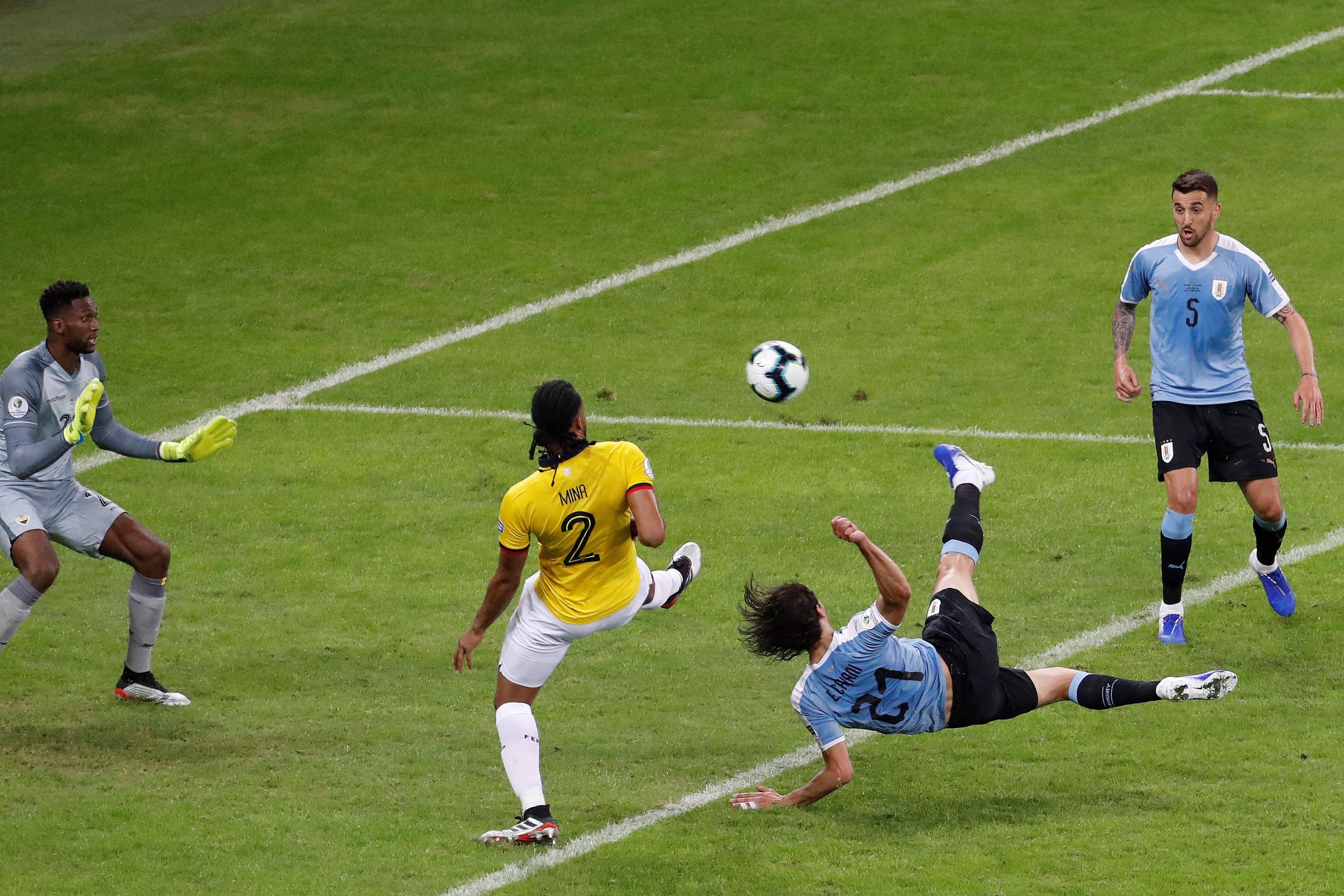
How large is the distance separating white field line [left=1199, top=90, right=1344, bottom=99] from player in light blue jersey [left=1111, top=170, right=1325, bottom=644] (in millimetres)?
12808

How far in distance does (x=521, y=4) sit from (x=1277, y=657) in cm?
1855

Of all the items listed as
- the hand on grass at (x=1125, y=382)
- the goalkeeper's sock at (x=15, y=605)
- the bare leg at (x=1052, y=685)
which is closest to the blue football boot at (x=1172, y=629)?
the hand on grass at (x=1125, y=382)

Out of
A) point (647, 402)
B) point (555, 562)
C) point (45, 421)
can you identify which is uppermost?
point (45, 421)

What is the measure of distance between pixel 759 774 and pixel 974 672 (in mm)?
1211

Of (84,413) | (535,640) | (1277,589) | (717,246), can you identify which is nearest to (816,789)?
(535,640)

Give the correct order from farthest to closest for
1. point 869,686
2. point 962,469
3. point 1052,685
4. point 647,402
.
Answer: point 647,402, point 962,469, point 1052,685, point 869,686

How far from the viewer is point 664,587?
8.38 meters

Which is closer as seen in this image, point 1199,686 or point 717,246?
point 1199,686

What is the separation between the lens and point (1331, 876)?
684cm

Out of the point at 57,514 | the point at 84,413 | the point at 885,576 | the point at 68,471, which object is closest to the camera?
the point at 885,576

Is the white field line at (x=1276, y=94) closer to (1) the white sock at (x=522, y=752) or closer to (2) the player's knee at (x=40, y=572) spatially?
(1) the white sock at (x=522, y=752)

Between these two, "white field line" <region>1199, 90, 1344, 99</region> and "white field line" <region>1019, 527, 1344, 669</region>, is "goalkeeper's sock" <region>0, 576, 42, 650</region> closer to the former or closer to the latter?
"white field line" <region>1019, 527, 1344, 669</region>

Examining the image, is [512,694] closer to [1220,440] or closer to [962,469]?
[962,469]

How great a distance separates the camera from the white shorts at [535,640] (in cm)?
774
